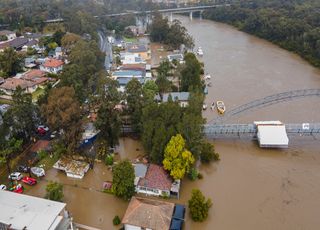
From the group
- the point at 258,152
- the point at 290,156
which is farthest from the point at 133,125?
the point at 290,156

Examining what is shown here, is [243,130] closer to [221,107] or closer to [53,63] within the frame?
[221,107]

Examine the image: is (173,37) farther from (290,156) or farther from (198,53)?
(290,156)

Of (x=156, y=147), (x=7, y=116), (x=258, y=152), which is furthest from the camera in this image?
(x=258, y=152)

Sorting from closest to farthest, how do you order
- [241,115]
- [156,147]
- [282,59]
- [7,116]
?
[156,147] → [7,116] → [241,115] → [282,59]

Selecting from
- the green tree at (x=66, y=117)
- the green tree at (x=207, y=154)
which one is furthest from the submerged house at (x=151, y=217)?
the green tree at (x=66, y=117)

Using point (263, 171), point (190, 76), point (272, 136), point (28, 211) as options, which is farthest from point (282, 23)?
point (28, 211)

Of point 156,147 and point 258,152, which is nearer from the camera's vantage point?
point 156,147

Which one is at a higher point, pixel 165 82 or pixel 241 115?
pixel 165 82

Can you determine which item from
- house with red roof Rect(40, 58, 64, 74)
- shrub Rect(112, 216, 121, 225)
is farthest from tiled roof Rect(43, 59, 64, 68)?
shrub Rect(112, 216, 121, 225)
